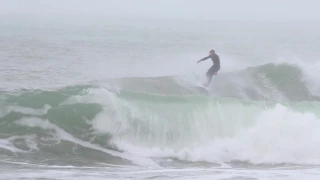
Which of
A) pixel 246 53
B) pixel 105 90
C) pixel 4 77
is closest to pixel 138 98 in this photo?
pixel 105 90

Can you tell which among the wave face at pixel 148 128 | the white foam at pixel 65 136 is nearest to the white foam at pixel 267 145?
the wave face at pixel 148 128

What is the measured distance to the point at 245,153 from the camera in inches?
467

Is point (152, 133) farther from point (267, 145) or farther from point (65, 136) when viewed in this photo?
point (267, 145)

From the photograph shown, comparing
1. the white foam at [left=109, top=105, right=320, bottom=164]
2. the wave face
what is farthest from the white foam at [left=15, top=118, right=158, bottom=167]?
the white foam at [left=109, top=105, right=320, bottom=164]

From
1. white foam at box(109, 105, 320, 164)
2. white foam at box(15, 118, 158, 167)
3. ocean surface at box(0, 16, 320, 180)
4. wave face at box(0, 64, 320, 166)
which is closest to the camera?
ocean surface at box(0, 16, 320, 180)

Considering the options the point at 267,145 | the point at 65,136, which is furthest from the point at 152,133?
the point at 267,145

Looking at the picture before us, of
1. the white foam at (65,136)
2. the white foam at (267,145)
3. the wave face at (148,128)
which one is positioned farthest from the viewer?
the white foam at (267,145)

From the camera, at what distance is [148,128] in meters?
12.3

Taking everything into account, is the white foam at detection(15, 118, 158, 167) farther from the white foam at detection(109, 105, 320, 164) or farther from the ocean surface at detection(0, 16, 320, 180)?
the white foam at detection(109, 105, 320, 164)

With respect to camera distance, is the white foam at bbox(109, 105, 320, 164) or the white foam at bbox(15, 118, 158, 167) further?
the white foam at bbox(109, 105, 320, 164)

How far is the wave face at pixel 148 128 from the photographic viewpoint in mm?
11102

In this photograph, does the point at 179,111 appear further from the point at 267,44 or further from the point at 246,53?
the point at 267,44

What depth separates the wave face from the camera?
1110 cm

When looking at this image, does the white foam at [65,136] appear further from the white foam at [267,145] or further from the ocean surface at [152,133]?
the white foam at [267,145]
